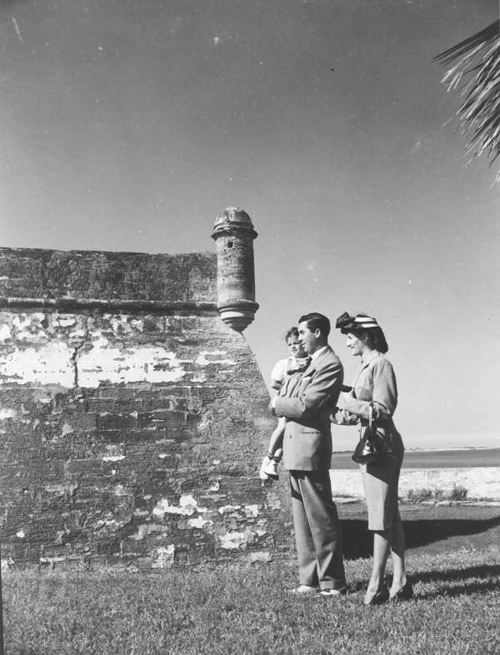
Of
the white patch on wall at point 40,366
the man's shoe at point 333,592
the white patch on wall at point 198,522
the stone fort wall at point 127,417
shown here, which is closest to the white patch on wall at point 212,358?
the stone fort wall at point 127,417

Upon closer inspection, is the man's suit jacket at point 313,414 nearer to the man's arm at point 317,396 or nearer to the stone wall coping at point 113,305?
the man's arm at point 317,396

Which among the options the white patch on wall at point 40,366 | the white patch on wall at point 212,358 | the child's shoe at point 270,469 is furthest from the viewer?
the white patch on wall at point 212,358

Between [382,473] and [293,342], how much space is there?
230cm

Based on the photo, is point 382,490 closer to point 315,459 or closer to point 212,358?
point 315,459

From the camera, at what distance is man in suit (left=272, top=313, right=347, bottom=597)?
4637 millimetres

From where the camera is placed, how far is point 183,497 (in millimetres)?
7203

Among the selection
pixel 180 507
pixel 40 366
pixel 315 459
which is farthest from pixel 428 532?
pixel 315 459

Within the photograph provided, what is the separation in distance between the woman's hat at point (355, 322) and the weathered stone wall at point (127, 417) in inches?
129

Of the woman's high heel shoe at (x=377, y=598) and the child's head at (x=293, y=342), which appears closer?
the woman's high heel shoe at (x=377, y=598)

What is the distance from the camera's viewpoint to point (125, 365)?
7477 mm

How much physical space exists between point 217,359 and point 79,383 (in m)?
1.61

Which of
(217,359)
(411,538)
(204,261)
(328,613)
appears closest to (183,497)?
(217,359)

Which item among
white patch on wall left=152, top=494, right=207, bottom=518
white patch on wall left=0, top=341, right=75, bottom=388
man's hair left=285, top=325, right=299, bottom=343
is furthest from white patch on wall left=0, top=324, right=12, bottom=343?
man's hair left=285, top=325, right=299, bottom=343

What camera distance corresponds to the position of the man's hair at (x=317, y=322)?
4887 millimetres
